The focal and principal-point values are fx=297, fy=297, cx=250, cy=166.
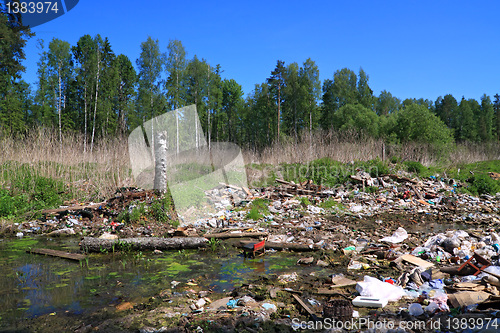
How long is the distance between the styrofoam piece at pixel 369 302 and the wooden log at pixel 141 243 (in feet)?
10.9

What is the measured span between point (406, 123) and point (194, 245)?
71.7 ft

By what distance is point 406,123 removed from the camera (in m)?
22.7

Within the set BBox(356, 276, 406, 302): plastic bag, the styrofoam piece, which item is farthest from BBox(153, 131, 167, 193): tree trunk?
the styrofoam piece

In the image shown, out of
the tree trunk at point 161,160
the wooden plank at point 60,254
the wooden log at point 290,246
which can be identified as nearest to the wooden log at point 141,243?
the wooden plank at point 60,254

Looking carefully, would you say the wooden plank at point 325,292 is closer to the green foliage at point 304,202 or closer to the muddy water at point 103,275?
the muddy water at point 103,275

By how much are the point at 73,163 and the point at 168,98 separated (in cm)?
1680

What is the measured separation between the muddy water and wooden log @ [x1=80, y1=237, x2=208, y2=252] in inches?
5.8

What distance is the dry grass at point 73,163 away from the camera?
9.41 meters

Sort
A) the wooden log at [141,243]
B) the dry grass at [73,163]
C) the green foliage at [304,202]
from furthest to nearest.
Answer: the dry grass at [73,163] → the green foliage at [304,202] → the wooden log at [141,243]

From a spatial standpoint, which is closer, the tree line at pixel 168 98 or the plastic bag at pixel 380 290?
the plastic bag at pixel 380 290

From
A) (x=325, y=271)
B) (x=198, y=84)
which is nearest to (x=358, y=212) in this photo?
(x=325, y=271)

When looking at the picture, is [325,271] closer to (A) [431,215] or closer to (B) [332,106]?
(A) [431,215]

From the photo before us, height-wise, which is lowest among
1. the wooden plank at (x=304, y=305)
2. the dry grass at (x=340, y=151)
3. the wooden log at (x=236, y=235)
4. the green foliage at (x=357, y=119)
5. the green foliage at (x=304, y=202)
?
the wooden plank at (x=304, y=305)

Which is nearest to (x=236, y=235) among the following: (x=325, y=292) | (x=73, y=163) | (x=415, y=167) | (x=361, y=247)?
(x=361, y=247)
